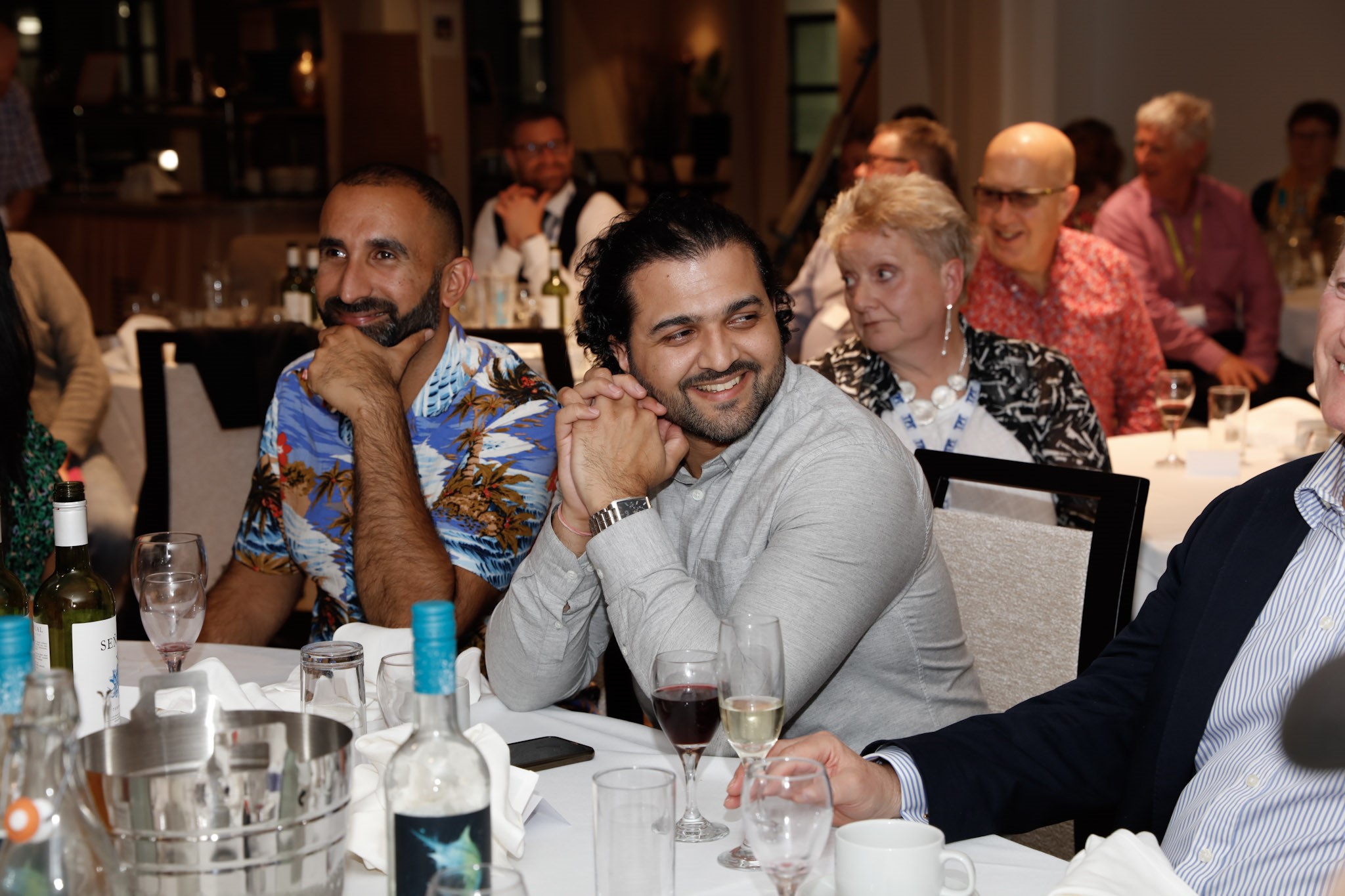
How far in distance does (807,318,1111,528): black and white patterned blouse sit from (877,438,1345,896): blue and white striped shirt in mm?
1351

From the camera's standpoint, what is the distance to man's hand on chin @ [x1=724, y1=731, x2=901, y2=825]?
1268 mm

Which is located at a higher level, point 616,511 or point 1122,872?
point 616,511

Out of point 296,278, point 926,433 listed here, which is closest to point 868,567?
point 926,433

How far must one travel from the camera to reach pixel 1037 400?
282 centimetres

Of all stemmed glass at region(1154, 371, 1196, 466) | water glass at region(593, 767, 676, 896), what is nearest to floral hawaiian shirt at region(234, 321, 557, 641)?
water glass at region(593, 767, 676, 896)

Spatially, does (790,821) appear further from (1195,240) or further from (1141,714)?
(1195,240)

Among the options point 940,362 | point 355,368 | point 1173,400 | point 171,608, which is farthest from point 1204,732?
point 1173,400

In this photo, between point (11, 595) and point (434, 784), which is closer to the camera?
point (434, 784)

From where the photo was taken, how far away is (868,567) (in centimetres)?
163

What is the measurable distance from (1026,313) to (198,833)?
3.40 metres

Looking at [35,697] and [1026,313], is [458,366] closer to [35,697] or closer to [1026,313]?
[35,697]

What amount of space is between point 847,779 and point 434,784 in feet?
1.67

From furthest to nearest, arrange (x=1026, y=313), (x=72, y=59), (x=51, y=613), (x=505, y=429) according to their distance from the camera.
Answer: (x=72, y=59) < (x=1026, y=313) < (x=505, y=429) < (x=51, y=613)

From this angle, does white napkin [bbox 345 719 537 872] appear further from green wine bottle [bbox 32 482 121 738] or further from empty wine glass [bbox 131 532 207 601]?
empty wine glass [bbox 131 532 207 601]
